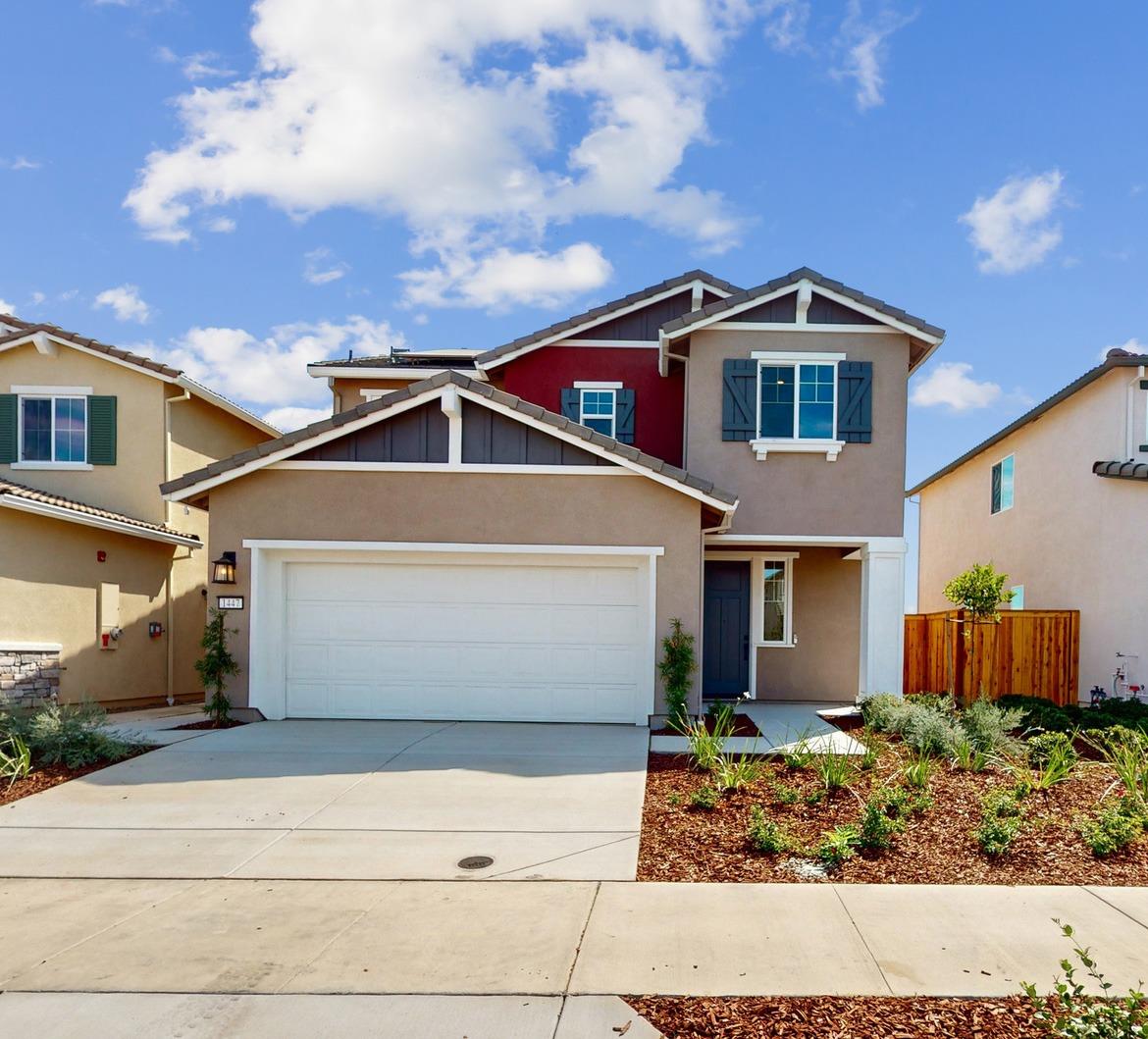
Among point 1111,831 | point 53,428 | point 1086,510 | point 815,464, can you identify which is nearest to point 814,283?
point 815,464

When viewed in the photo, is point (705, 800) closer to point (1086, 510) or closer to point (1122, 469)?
point (1122, 469)

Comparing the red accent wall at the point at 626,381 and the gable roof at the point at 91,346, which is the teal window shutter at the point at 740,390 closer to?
the red accent wall at the point at 626,381

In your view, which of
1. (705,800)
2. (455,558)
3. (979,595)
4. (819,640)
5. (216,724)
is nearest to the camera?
(705,800)

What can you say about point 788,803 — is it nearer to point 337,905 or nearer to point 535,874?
point 535,874

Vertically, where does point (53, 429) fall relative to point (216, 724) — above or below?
above

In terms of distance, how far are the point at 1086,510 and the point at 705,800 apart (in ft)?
38.2

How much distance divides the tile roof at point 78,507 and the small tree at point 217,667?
3.49m

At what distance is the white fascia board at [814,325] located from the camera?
13125 millimetres

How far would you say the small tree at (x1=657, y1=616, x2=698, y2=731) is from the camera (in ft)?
37.5

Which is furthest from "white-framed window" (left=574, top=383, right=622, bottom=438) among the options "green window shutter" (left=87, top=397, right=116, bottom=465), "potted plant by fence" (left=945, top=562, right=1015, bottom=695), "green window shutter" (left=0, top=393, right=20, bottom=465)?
"green window shutter" (left=0, top=393, right=20, bottom=465)

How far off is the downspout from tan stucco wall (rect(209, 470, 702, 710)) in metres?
4.50

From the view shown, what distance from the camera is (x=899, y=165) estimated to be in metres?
12.7

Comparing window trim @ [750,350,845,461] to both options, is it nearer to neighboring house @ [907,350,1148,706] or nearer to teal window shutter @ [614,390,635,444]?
teal window shutter @ [614,390,635,444]

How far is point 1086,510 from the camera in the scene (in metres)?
15.8
